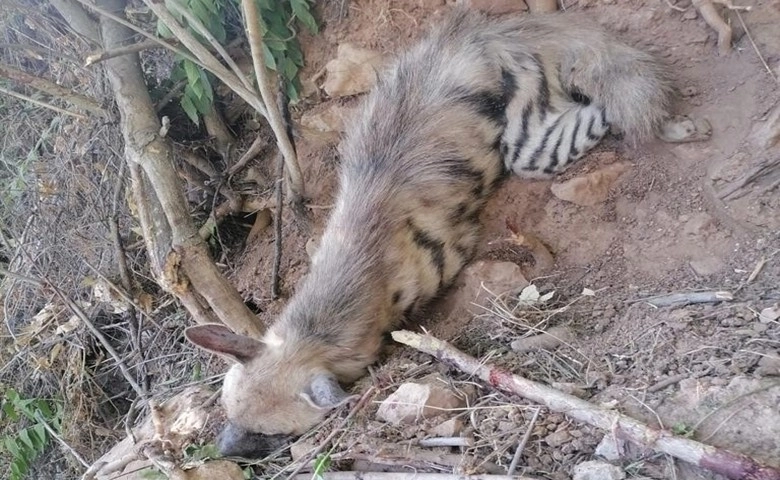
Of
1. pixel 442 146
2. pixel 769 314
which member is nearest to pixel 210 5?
pixel 442 146

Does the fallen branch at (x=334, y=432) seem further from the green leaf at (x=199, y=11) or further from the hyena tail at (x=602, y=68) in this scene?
the green leaf at (x=199, y=11)

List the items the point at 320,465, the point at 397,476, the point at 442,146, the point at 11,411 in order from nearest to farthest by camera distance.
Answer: the point at 397,476 → the point at 320,465 → the point at 442,146 → the point at 11,411

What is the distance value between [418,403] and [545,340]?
55 cm

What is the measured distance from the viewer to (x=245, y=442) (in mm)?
2664

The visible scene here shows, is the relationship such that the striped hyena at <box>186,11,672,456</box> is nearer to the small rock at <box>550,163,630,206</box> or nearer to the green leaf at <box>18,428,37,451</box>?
the small rock at <box>550,163,630,206</box>

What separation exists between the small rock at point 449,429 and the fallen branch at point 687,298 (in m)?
0.89

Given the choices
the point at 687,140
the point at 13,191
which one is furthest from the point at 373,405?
the point at 13,191

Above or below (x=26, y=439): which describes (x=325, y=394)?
above

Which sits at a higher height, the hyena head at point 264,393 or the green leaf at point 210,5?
the green leaf at point 210,5

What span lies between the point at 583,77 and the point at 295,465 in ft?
6.66

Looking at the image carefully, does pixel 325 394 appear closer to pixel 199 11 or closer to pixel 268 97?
pixel 268 97

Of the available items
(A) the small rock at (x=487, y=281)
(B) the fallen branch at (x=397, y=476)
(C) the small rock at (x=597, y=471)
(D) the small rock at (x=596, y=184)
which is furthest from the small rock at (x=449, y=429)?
(D) the small rock at (x=596, y=184)

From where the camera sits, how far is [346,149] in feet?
11.1

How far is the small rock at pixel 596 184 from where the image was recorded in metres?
3.08
